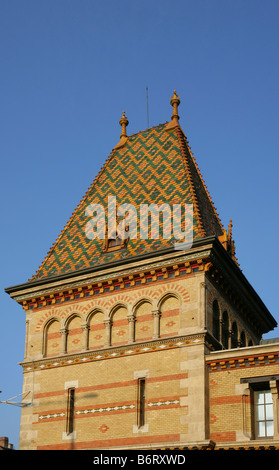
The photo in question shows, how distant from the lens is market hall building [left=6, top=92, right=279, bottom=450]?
83.9ft

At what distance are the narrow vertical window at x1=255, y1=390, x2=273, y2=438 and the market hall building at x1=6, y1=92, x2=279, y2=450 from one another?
0.03 meters

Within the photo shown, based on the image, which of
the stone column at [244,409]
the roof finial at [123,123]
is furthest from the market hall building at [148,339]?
the roof finial at [123,123]

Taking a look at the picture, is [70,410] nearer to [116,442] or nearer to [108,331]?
[116,442]

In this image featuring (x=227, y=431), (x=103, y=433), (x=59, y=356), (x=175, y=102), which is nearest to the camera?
(x=227, y=431)

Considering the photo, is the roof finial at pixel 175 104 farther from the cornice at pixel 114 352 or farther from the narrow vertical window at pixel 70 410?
the narrow vertical window at pixel 70 410

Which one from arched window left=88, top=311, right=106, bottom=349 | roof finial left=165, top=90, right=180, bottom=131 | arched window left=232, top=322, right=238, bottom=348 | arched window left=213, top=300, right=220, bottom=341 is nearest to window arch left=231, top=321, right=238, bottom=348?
arched window left=232, top=322, right=238, bottom=348

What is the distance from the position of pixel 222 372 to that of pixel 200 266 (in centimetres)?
375

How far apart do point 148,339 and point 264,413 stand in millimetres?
4751

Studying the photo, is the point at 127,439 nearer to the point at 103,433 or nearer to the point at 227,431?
the point at 103,433

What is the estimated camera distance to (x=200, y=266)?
27.5 metres

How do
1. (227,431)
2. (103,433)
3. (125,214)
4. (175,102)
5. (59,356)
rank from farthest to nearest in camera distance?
(175,102) → (125,214) → (59,356) → (103,433) → (227,431)

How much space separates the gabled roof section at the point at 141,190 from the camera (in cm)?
3020

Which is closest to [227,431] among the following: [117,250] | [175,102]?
[117,250]

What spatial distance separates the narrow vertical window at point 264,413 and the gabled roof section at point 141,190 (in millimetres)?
6015
